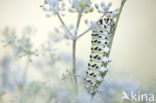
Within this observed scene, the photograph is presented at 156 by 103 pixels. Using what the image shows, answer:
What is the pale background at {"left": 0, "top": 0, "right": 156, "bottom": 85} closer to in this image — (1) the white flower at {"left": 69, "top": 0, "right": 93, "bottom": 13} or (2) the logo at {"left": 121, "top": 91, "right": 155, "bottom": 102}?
(2) the logo at {"left": 121, "top": 91, "right": 155, "bottom": 102}

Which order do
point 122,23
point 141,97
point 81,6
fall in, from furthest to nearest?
point 122,23, point 141,97, point 81,6

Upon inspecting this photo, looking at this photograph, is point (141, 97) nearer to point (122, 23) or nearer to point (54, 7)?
point (54, 7)

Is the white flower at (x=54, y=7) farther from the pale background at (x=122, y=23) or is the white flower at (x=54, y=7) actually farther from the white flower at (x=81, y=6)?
the pale background at (x=122, y=23)

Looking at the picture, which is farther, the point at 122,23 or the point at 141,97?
the point at 122,23

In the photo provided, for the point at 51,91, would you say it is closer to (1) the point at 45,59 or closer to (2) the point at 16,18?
(1) the point at 45,59

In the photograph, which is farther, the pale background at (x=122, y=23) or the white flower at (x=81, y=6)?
the pale background at (x=122, y=23)

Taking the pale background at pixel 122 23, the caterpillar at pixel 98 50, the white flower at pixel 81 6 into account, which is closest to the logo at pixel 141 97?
the caterpillar at pixel 98 50

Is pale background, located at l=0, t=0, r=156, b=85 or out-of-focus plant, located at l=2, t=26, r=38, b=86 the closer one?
out-of-focus plant, located at l=2, t=26, r=38, b=86

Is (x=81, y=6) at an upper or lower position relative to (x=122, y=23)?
upper

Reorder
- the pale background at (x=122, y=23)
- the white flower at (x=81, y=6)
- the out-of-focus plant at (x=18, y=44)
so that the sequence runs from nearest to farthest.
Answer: the white flower at (x=81, y=6) → the out-of-focus plant at (x=18, y=44) → the pale background at (x=122, y=23)

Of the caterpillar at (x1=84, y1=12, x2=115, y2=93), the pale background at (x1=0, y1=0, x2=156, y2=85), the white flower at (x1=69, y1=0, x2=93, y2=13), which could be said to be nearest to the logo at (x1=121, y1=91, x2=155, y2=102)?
the caterpillar at (x1=84, y1=12, x2=115, y2=93)

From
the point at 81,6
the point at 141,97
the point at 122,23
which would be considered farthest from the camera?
the point at 122,23

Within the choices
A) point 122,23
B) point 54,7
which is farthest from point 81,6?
point 122,23

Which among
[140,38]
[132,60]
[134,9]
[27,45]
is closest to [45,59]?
[27,45]
